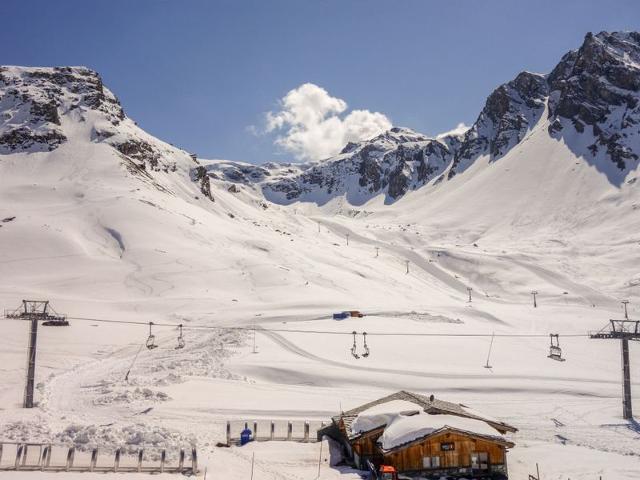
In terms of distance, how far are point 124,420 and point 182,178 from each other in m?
136

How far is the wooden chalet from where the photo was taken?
26.0m

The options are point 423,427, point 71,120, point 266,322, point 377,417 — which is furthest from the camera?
point 71,120

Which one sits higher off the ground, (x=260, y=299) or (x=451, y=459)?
(x=260, y=299)

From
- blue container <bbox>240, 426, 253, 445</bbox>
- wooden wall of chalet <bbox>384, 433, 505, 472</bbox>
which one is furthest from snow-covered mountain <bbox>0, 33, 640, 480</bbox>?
wooden wall of chalet <bbox>384, 433, 505, 472</bbox>

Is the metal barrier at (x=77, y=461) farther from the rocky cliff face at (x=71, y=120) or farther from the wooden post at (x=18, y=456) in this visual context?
the rocky cliff face at (x=71, y=120)

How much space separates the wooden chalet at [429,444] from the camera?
25984mm

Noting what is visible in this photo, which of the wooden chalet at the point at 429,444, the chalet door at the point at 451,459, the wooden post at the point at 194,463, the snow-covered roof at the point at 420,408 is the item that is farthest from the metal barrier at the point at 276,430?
the chalet door at the point at 451,459

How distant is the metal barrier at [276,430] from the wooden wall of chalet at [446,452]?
6.15 metres

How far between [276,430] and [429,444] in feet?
32.3

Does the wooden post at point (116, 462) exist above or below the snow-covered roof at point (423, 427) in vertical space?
below

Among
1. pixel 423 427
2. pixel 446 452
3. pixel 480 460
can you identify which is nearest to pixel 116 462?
pixel 423 427

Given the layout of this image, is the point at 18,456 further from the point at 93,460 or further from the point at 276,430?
the point at 276,430

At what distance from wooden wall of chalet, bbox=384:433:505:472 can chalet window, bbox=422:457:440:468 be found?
145 millimetres

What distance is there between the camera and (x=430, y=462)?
26.2 meters
